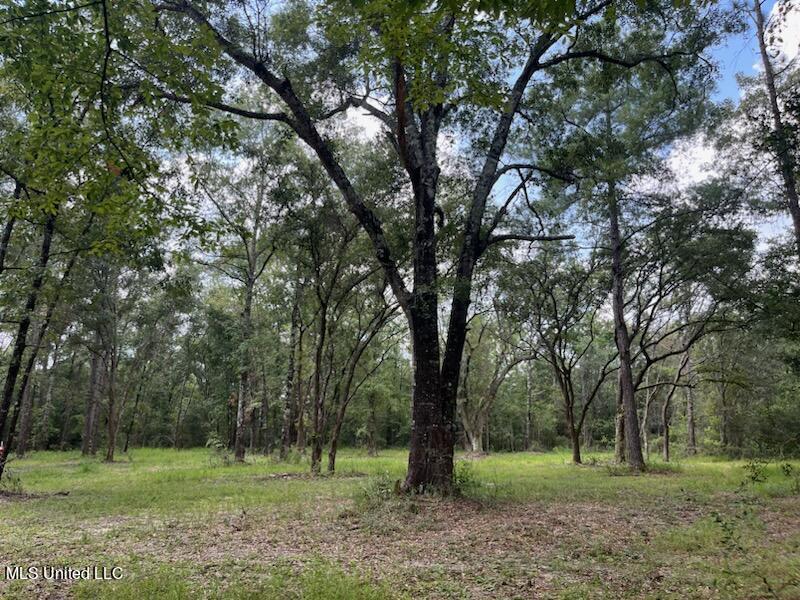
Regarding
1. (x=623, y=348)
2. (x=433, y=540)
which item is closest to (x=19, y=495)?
(x=433, y=540)

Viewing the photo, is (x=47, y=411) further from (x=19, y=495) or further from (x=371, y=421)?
(x=19, y=495)

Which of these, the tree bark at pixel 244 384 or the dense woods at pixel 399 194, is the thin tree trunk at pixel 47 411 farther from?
the tree bark at pixel 244 384

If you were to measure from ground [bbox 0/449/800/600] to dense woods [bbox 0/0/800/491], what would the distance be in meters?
1.53

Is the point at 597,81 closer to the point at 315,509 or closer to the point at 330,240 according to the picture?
the point at 330,240

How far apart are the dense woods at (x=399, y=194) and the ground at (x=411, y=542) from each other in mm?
1529

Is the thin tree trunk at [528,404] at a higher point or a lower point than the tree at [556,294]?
lower

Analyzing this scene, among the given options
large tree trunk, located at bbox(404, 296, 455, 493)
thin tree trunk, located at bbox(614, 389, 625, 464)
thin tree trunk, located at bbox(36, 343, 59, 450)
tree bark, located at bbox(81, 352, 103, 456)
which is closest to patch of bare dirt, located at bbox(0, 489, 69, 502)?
large tree trunk, located at bbox(404, 296, 455, 493)

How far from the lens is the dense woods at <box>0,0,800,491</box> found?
4461mm

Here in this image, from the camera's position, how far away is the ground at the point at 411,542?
3902 mm

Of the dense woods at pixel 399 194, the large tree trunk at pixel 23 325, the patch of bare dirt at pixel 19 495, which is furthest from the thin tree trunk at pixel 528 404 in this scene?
the large tree trunk at pixel 23 325

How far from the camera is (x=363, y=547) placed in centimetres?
541

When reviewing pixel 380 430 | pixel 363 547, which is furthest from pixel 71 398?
pixel 363 547

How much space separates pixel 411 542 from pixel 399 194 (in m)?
9.59

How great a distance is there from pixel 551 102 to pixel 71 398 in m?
36.6
